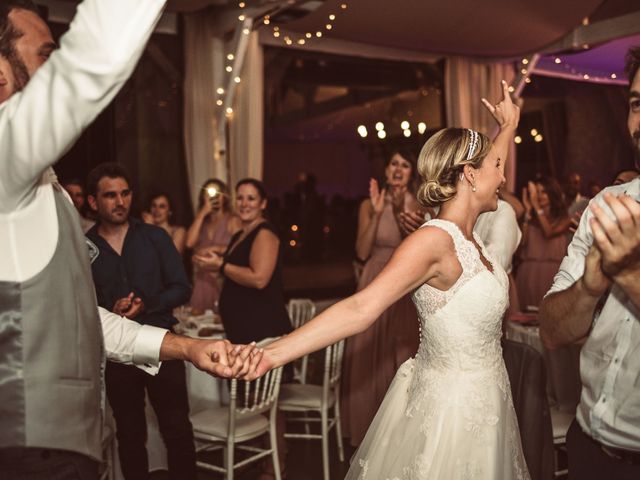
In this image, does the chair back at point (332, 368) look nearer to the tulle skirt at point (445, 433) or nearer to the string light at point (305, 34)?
the tulle skirt at point (445, 433)

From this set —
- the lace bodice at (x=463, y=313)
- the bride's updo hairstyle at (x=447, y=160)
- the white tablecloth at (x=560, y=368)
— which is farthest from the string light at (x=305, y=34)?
the lace bodice at (x=463, y=313)

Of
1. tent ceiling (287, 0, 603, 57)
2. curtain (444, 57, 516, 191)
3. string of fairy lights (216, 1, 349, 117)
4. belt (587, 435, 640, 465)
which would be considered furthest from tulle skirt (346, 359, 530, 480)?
curtain (444, 57, 516, 191)

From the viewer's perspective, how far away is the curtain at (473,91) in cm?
786

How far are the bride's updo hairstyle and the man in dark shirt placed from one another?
56.5 inches

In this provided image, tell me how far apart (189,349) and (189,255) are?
4.63 m

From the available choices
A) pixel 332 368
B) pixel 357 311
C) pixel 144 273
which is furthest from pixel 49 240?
pixel 332 368

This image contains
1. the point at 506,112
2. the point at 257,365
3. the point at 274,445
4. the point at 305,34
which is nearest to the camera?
the point at 257,365

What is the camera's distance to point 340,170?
27.8 feet

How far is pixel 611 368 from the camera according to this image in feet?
4.63

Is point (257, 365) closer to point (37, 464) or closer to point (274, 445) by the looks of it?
point (37, 464)

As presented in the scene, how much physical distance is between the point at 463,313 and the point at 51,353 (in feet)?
4.26

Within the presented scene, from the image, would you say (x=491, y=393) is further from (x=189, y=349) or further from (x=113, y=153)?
(x=113, y=153)

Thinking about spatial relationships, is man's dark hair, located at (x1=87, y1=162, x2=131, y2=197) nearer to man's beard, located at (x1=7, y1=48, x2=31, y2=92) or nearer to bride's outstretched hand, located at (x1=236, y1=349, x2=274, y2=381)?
bride's outstretched hand, located at (x1=236, y1=349, x2=274, y2=381)

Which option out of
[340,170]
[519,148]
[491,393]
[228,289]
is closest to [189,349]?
[491,393]
